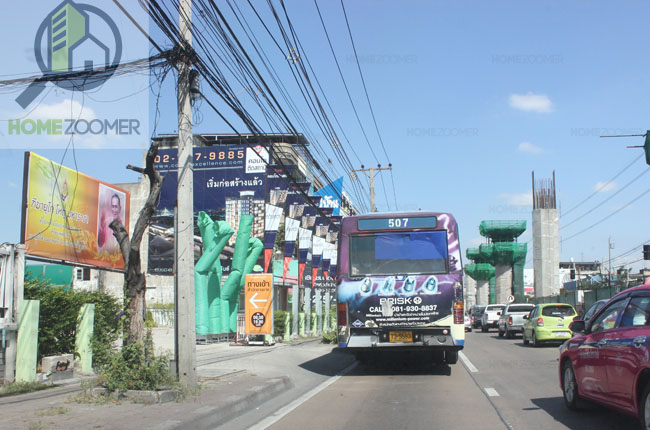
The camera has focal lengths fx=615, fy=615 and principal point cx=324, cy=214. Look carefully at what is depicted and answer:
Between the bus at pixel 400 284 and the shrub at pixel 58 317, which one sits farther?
the bus at pixel 400 284

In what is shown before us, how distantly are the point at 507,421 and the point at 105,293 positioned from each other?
10342 mm

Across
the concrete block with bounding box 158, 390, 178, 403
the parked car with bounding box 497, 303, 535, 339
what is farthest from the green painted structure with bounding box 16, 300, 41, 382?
the parked car with bounding box 497, 303, 535, 339

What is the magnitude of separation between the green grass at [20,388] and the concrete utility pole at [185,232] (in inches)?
107

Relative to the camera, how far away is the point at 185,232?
10188 mm

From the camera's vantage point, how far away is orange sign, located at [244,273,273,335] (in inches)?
→ 868

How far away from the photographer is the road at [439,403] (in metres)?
7.89

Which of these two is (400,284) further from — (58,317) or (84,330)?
(58,317)

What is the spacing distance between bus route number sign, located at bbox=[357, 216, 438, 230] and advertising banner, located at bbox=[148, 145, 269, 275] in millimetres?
19360

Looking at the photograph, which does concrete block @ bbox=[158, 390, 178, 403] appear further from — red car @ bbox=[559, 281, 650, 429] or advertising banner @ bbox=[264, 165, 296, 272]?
advertising banner @ bbox=[264, 165, 296, 272]

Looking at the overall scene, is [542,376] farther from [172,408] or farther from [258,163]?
[258,163]

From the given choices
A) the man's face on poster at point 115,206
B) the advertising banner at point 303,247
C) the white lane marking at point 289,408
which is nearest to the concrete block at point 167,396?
the white lane marking at point 289,408

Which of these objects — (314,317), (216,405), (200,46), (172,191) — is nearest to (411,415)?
(216,405)

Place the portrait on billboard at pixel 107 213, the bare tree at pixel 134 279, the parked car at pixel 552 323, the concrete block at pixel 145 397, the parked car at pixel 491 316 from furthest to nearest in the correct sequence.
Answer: the parked car at pixel 491 316
the parked car at pixel 552 323
the portrait on billboard at pixel 107 213
the bare tree at pixel 134 279
the concrete block at pixel 145 397

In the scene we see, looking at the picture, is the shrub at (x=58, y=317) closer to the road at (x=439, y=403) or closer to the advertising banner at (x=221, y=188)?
the road at (x=439, y=403)
